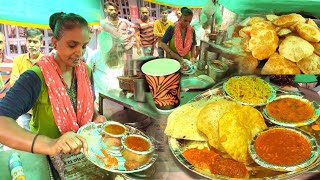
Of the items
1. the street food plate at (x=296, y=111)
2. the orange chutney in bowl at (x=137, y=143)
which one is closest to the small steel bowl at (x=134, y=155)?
the orange chutney in bowl at (x=137, y=143)

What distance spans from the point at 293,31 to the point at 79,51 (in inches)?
47.1

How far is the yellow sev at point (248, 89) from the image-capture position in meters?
1.83

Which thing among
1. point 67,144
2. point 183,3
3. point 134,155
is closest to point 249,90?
point 183,3

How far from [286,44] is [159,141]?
0.87 meters

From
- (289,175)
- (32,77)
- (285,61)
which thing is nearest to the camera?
(32,77)

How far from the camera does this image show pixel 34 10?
1436mm

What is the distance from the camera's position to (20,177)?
59.7 inches

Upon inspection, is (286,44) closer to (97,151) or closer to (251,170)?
(251,170)

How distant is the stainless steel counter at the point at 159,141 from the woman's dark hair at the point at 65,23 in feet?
1.07

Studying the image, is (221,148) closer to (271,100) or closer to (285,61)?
(271,100)

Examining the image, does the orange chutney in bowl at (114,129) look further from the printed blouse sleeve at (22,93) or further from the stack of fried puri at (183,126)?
the printed blouse sleeve at (22,93)

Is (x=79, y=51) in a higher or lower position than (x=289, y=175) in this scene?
higher

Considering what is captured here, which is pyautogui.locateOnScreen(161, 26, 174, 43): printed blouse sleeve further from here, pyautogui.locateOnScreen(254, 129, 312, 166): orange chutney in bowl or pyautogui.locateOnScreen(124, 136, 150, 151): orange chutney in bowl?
pyautogui.locateOnScreen(254, 129, 312, 166): orange chutney in bowl

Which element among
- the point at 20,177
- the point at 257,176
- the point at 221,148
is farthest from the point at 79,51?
the point at 257,176
